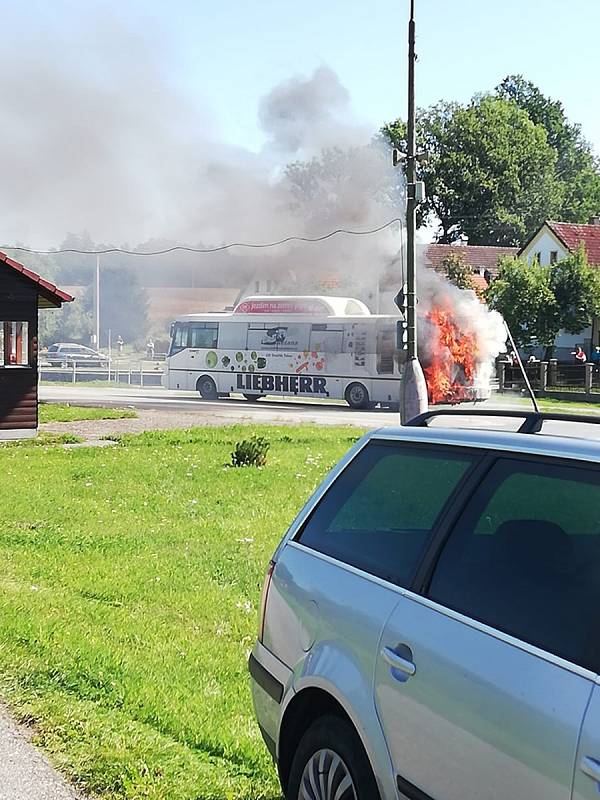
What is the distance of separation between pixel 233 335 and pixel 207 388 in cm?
260

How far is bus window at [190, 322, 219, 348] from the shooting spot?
4216 centimetres

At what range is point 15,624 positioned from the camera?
7.24m

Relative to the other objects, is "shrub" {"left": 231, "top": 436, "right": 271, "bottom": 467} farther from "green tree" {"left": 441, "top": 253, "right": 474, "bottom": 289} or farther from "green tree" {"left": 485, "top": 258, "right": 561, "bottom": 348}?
"green tree" {"left": 441, "top": 253, "right": 474, "bottom": 289}

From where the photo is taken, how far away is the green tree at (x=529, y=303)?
47531 millimetres

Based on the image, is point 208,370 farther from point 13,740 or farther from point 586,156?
point 586,156

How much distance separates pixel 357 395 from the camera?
3800 centimetres

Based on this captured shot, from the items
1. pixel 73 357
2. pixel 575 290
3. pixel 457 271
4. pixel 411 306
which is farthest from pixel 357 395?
pixel 73 357

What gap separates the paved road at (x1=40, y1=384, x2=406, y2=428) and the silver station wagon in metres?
23.3

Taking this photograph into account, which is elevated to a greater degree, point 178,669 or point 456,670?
point 456,670

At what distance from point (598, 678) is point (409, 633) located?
813 mm

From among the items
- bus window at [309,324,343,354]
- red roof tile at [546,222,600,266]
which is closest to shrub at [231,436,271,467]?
bus window at [309,324,343,354]

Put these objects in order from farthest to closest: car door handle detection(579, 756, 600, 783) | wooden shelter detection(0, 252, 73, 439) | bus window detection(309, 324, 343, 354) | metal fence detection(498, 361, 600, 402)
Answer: metal fence detection(498, 361, 600, 402), bus window detection(309, 324, 343, 354), wooden shelter detection(0, 252, 73, 439), car door handle detection(579, 756, 600, 783)

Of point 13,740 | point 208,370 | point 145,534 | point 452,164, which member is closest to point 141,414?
point 208,370

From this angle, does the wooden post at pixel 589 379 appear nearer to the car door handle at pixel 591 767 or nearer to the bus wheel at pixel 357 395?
the bus wheel at pixel 357 395
